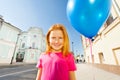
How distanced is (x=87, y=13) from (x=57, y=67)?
166 centimetres

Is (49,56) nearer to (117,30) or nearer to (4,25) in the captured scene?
(117,30)

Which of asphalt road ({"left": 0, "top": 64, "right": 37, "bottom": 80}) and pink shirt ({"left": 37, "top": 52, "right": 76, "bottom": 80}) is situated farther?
asphalt road ({"left": 0, "top": 64, "right": 37, "bottom": 80})

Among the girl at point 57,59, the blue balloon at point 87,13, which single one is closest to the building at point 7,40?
the blue balloon at point 87,13

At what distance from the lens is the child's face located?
1.54 metres

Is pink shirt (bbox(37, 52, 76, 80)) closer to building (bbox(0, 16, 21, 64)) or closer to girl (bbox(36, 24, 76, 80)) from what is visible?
girl (bbox(36, 24, 76, 80))

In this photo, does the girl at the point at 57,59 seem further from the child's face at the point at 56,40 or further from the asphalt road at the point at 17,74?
the asphalt road at the point at 17,74

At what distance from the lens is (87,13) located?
2531 mm

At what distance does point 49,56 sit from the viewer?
154 centimetres

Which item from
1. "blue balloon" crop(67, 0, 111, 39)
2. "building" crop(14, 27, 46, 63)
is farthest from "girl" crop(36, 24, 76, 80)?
"building" crop(14, 27, 46, 63)

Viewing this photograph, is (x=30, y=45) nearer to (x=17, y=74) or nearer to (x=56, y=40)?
(x=17, y=74)

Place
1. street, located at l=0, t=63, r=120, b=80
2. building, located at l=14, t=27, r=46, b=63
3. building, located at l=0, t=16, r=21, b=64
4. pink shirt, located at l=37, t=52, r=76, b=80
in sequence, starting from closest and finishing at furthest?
pink shirt, located at l=37, t=52, r=76, b=80 < street, located at l=0, t=63, r=120, b=80 < building, located at l=0, t=16, r=21, b=64 < building, located at l=14, t=27, r=46, b=63

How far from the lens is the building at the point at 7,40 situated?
2202 centimetres

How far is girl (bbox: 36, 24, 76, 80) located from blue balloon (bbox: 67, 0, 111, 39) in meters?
1.09

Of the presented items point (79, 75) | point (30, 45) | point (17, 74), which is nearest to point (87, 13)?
point (79, 75)
